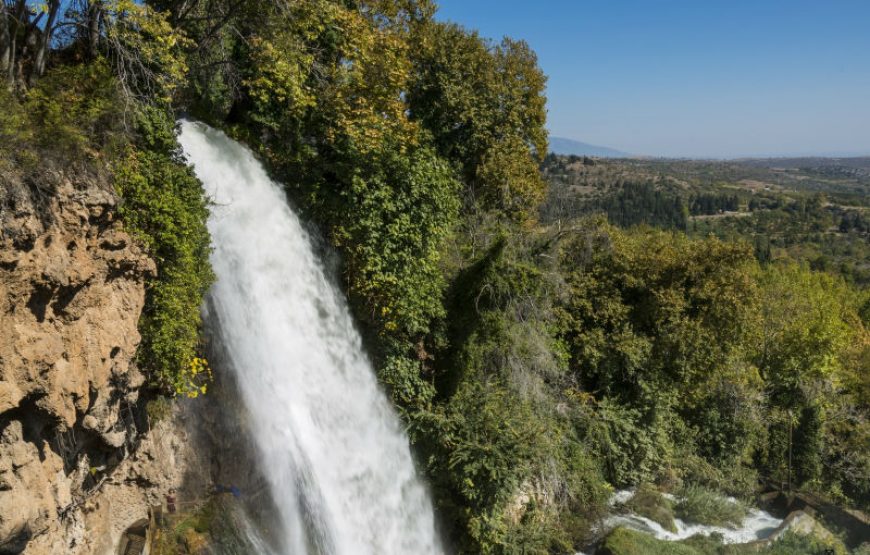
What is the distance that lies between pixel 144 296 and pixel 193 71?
494 cm

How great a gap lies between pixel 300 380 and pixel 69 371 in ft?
11.8

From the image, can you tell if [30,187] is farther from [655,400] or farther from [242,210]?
[655,400]

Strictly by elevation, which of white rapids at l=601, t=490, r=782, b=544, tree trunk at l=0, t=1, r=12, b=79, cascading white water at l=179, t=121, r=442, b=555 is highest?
tree trunk at l=0, t=1, r=12, b=79

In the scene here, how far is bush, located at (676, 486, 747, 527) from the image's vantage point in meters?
14.4

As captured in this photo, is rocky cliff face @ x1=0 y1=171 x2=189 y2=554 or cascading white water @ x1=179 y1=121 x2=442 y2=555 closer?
rocky cliff face @ x1=0 y1=171 x2=189 y2=554

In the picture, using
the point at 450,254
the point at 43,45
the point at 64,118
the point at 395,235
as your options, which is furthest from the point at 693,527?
the point at 43,45

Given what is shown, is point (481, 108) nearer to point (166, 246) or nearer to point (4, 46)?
point (166, 246)

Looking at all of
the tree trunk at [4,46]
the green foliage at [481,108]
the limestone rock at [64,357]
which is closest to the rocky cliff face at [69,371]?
the limestone rock at [64,357]

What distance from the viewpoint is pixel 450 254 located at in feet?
45.1

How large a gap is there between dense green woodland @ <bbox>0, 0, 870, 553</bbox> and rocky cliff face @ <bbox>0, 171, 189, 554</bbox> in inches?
15.2

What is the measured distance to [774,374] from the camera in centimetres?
2255

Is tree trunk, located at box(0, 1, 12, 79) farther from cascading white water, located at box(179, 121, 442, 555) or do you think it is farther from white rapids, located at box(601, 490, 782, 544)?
white rapids, located at box(601, 490, 782, 544)

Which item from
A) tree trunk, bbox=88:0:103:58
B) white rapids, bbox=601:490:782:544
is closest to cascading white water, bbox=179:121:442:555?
tree trunk, bbox=88:0:103:58

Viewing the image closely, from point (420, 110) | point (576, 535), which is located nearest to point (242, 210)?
point (420, 110)
